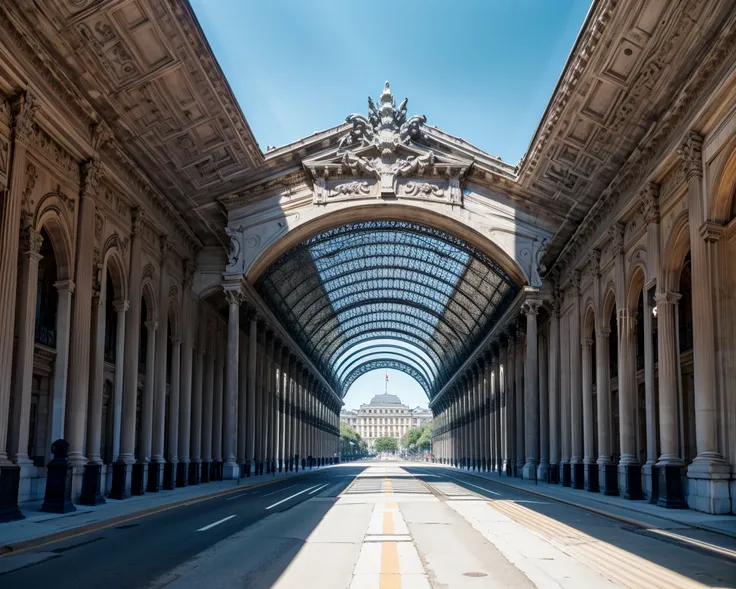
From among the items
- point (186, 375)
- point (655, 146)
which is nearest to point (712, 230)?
point (655, 146)

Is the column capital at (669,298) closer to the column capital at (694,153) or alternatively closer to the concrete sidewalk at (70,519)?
the column capital at (694,153)

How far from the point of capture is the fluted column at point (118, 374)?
29344mm

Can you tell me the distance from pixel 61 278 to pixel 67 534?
1092cm

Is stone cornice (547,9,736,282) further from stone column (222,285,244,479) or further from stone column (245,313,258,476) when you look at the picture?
stone column (245,313,258,476)

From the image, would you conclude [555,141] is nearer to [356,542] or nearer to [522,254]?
[522,254]

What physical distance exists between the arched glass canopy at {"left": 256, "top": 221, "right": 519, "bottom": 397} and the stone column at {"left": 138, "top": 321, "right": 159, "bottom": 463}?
43.2 ft

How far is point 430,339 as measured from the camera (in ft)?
320

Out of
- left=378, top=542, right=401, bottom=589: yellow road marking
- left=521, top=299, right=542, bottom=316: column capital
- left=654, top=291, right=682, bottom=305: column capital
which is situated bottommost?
left=378, top=542, right=401, bottom=589: yellow road marking

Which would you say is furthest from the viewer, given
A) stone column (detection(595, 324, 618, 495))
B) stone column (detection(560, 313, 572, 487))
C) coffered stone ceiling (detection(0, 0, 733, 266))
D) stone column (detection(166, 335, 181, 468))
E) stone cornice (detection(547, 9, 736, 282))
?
stone column (detection(560, 313, 572, 487))

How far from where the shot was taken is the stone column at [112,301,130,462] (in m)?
29.3

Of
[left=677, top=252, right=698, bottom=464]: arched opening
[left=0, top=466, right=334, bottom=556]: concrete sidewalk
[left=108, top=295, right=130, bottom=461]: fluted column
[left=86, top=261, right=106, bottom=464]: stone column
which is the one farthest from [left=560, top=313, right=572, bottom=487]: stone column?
[left=86, top=261, right=106, bottom=464]: stone column

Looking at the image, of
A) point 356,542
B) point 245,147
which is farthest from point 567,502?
point 245,147

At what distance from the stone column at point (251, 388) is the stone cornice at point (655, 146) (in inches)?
766

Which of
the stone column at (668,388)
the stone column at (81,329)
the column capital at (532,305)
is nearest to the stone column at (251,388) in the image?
the column capital at (532,305)
